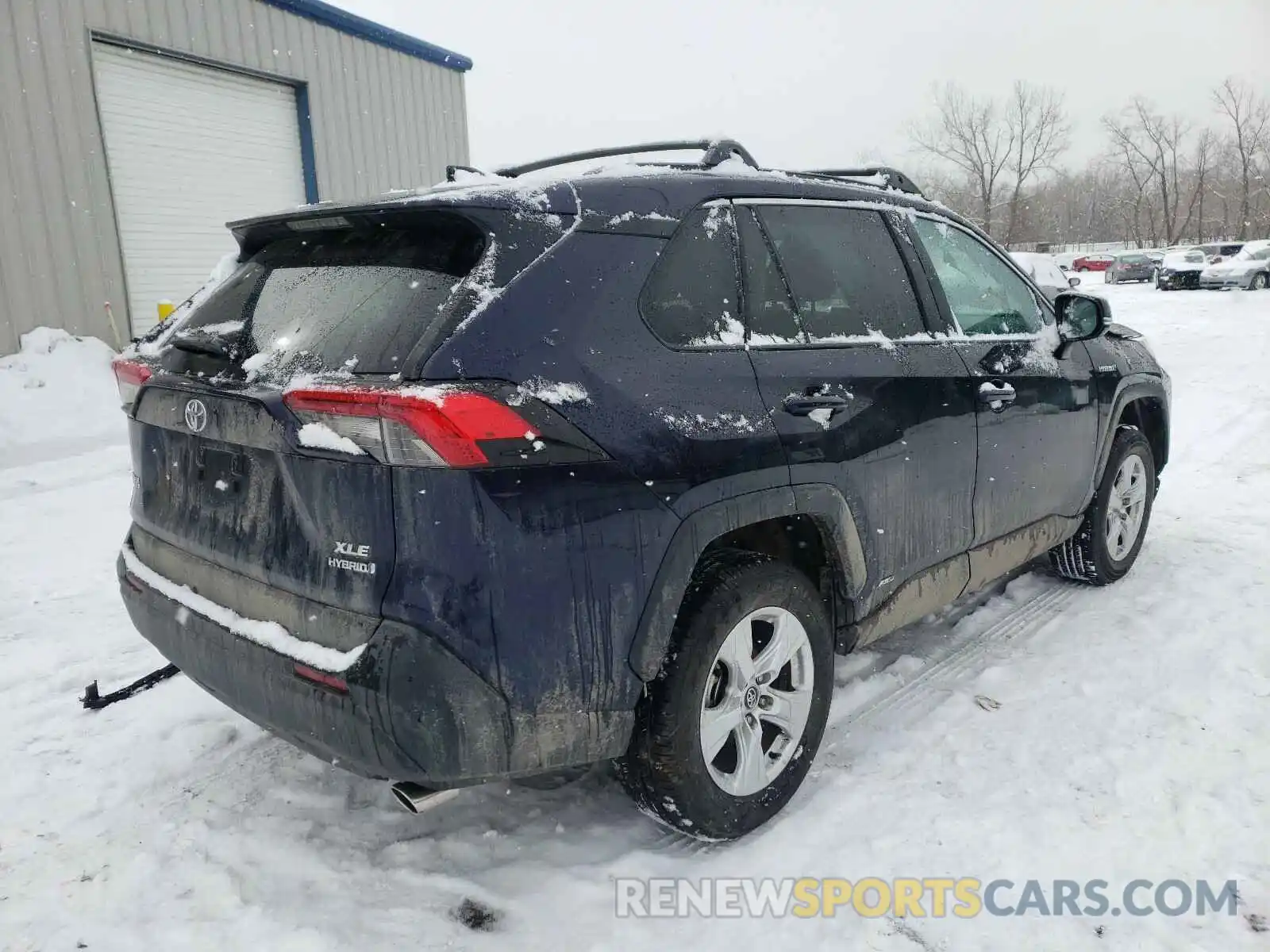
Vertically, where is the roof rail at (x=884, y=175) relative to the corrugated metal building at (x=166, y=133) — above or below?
below

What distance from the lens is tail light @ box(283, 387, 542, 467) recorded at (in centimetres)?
186

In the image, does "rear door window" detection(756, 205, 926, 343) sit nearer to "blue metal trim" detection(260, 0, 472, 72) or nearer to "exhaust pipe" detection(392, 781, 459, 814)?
"exhaust pipe" detection(392, 781, 459, 814)

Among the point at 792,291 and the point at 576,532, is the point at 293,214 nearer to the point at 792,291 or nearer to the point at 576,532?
the point at 576,532

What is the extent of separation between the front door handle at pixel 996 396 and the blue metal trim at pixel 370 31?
1122cm

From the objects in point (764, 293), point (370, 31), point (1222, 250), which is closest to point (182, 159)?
point (370, 31)

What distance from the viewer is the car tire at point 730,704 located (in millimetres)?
2316

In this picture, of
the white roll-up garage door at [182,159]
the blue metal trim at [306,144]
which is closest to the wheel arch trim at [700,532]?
the white roll-up garage door at [182,159]

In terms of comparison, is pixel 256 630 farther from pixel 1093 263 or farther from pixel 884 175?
Result: pixel 1093 263

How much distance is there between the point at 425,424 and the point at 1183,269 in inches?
1371

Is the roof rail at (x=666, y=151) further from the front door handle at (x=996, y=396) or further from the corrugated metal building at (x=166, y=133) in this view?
the corrugated metal building at (x=166, y=133)

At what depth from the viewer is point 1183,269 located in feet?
98.2

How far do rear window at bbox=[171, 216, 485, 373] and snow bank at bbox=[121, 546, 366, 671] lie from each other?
65cm

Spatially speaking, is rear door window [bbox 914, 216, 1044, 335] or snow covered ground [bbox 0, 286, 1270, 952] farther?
rear door window [bbox 914, 216, 1044, 335]

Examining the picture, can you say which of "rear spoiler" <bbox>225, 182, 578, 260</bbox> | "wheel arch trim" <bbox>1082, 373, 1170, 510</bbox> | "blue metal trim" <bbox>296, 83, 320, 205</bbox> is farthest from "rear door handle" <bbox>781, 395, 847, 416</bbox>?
"blue metal trim" <bbox>296, 83, 320, 205</bbox>
